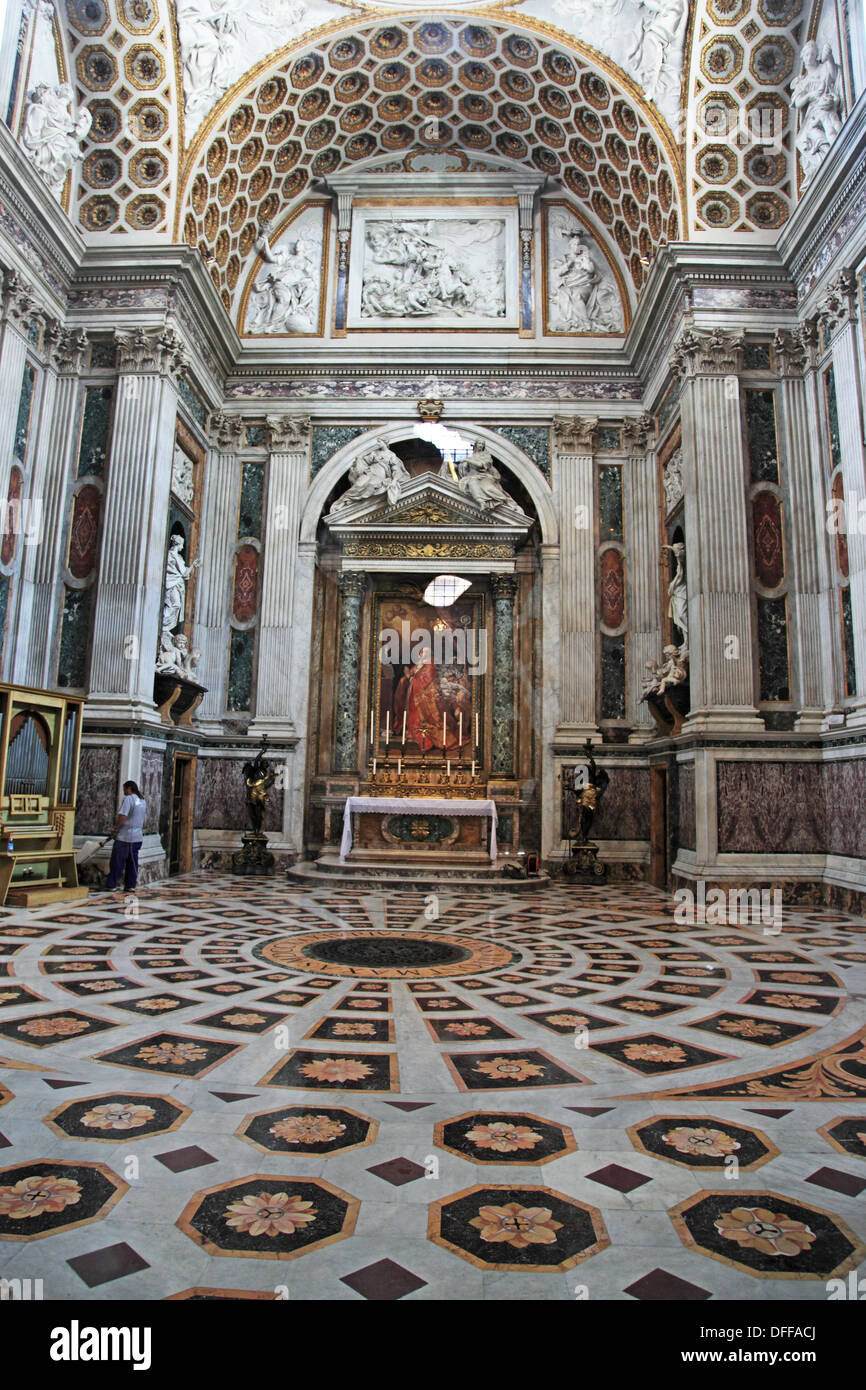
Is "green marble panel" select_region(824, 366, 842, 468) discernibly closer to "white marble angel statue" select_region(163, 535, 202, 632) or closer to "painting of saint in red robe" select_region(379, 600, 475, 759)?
"painting of saint in red robe" select_region(379, 600, 475, 759)

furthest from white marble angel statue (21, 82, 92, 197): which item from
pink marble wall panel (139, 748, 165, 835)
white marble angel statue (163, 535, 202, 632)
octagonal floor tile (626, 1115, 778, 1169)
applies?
octagonal floor tile (626, 1115, 778, 1169)

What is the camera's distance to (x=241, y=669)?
14125 millimetres

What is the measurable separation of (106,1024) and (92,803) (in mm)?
6697

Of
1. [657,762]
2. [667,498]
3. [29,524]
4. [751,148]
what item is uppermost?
[751,148]

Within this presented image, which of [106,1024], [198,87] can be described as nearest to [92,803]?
[106,1024]

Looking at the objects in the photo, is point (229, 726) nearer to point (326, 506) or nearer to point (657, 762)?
point (326, 506)

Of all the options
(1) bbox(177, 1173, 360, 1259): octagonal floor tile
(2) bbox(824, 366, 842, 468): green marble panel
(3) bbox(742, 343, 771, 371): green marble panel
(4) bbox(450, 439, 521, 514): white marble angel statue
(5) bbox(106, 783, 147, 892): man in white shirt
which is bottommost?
Answer: (1) bbox(177, 1173, 360, 1259): octagonal floor tile

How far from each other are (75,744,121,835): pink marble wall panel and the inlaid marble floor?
13.7ft

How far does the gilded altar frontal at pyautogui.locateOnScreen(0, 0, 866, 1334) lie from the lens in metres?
2.62

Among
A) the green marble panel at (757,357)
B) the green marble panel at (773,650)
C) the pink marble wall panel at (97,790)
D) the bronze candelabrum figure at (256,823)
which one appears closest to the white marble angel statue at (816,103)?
the green marble panel at (757,357)

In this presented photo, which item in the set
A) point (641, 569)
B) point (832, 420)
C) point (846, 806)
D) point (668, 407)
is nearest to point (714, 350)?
point (668, 407)

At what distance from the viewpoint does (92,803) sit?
1058 centimetres

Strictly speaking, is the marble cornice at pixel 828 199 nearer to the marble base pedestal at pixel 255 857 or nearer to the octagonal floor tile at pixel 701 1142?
the octagonal floor tile at pixel 701 1142

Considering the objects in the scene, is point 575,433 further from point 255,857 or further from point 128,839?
point 128,839
